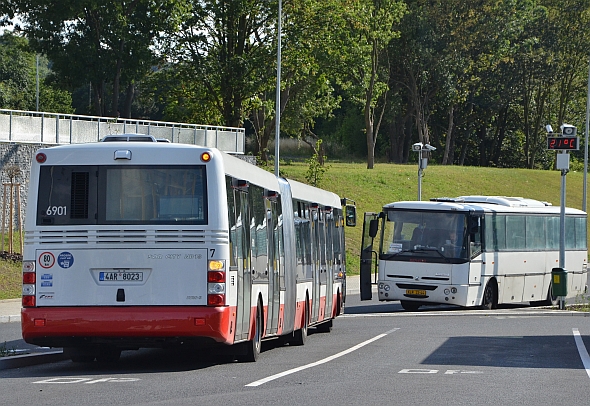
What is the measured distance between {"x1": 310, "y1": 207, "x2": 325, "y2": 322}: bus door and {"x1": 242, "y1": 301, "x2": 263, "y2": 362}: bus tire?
198 inches

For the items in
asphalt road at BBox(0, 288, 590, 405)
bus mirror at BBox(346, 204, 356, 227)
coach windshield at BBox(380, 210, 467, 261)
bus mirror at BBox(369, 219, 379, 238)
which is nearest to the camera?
asphalt road at BBox(0, 288, 590, 405)

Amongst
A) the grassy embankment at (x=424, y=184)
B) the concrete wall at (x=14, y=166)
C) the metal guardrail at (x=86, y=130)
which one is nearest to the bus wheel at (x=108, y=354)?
the concrete wall at (x=14, y=166)

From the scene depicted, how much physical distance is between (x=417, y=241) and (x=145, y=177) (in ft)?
54.9

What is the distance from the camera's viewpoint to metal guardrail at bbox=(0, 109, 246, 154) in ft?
139

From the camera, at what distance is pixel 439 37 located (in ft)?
270

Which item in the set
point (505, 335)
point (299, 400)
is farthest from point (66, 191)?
point (505, 335)

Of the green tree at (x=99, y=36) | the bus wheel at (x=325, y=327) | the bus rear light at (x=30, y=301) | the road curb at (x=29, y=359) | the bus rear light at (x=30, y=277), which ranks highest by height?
the green tree at (x=99, y=36)

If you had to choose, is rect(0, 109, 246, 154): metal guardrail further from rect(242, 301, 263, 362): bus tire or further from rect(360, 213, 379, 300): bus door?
rect(242, 301, 263, 362): bus tire

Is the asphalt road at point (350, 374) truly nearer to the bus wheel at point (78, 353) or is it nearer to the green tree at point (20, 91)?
the bus wheel at point (78, 353)

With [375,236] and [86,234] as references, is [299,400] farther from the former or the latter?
[375,236]

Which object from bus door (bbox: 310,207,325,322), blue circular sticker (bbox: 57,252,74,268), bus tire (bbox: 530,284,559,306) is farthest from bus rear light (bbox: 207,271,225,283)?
bus tire (bbox: 530,284,559,306)

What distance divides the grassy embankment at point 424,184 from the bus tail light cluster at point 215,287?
32.8 meters

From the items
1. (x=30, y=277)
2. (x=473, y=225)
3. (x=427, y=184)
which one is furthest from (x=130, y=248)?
(x=427, y=184)

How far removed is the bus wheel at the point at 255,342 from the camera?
14.9 metres
